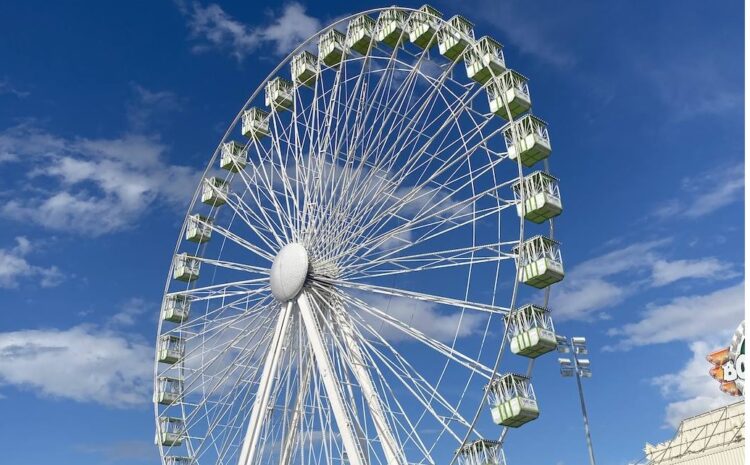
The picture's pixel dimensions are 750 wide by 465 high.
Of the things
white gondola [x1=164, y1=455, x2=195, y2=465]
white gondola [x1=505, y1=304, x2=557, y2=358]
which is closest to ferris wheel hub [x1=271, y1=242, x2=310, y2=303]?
white gondola [x1=505, y1=304, x2=557, y2=358]

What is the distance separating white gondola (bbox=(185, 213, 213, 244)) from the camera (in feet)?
108

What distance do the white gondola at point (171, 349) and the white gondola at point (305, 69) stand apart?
11.6 m

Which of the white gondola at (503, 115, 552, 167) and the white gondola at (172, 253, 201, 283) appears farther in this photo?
the white gondola at (172, 253, 201, 283)

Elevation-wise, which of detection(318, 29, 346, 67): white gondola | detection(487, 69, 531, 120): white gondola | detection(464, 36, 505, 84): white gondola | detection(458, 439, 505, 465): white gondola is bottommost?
detection(458, 439, 505, 465): white gondola

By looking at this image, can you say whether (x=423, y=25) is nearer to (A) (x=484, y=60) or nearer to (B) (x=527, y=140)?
(A) (x=484, y=60)

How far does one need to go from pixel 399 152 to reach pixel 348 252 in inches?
143

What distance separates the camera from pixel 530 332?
66.3ft

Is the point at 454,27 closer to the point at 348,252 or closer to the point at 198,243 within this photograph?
the point at 348,252

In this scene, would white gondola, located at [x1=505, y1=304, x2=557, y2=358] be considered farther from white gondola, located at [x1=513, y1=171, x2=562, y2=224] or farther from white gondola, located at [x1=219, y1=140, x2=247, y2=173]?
white gondola, located at [x1=219, y1=140, x2=247, y2=173]

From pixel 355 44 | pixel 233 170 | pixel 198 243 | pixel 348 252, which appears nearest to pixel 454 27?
pixel 355 44

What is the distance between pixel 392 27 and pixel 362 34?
1477 millimetres

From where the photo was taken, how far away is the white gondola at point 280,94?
3169 centimetres

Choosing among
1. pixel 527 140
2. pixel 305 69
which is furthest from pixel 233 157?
pixel 527 140

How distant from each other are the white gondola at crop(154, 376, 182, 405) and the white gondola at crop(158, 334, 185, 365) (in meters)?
0.73
